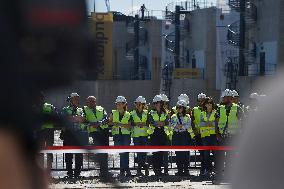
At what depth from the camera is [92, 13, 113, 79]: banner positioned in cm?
207

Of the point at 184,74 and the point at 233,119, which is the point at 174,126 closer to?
the point at 233,119

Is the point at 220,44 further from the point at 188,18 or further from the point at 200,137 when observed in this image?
the point at 200,137

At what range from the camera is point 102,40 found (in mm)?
2109

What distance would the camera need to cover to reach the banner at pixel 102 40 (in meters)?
2.07

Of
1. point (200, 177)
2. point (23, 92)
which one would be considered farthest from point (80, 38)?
point (200, 177)

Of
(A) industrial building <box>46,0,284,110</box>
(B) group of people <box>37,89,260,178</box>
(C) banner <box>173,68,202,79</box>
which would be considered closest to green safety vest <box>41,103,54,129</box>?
(B) group of people <box>37,89,260,178</box>

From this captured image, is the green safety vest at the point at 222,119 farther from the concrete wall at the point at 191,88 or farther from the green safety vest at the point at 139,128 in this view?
the concrete wall at the point at 191,88

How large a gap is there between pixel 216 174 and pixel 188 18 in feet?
103

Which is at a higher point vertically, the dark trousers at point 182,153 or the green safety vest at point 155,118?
the green safety vest at point 155,118

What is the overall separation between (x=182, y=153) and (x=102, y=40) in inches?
347

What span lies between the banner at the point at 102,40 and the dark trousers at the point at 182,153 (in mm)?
8619

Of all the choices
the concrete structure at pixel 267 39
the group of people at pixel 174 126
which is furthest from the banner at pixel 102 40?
the concrete structure at pixel 267 39

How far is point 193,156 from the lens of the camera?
37.6ft

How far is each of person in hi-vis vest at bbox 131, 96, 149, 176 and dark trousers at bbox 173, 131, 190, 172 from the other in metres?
0.57
